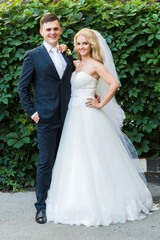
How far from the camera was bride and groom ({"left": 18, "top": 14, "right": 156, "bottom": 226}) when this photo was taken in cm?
317

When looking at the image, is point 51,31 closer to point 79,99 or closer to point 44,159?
point 79,99

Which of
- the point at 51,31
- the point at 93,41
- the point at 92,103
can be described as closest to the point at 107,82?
the point at 92,103

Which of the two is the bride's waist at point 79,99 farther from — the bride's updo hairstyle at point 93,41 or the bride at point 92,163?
the bride's updo hairstyle at point 93,41

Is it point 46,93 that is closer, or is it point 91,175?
point 91,175

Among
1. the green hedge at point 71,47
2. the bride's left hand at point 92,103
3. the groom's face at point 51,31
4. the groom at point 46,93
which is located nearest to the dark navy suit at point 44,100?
the groom at point 46,93

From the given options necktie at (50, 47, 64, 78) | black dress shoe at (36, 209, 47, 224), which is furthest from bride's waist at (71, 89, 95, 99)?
black dress shoe at (36, 209, 47, 224)

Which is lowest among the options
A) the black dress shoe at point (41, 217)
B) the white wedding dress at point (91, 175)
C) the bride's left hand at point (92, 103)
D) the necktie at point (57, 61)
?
the black dress shoe at point (41, 217)

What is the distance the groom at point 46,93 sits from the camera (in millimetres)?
3305

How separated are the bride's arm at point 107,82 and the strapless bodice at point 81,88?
Answer: 87 mm

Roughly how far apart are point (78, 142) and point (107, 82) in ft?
2.34

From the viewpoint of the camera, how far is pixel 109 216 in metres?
3.10

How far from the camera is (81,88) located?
354cm

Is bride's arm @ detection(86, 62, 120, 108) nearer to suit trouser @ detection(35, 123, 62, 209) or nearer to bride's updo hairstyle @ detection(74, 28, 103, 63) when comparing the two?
bride's updo hairstyle @ detection(74, 28, 103, 63)

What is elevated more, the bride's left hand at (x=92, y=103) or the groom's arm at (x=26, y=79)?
the groom's arm at (x=26, y=79)
